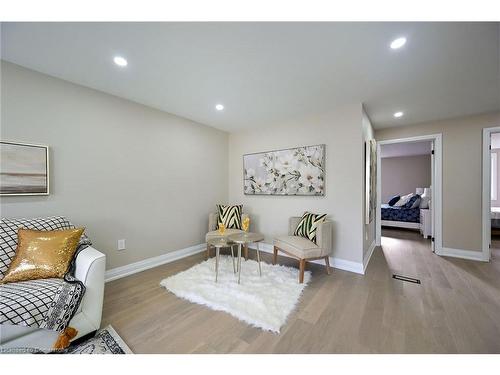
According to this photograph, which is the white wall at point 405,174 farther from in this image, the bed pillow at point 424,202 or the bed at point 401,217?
the bed at point 401,217

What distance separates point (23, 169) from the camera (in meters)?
1.83

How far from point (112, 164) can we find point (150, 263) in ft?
4.66

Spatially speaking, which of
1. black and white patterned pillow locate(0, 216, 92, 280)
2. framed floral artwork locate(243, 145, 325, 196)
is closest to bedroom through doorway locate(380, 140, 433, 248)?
framed floral artwork locate(243, 145, 325, 196)

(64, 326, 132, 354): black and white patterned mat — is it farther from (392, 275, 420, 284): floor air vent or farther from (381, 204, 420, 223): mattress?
(381, 204, 420, 223): mattress

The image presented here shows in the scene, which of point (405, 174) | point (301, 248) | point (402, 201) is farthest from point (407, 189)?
point (301, 248)

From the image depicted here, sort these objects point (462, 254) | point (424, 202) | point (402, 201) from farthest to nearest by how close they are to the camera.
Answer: point (402, 201) → point (424, 202) → point (462, 254)

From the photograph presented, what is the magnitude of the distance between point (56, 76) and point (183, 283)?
2.56 metres

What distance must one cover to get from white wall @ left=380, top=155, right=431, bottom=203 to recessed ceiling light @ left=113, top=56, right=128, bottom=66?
8.01 meters

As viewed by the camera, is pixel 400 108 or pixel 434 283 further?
pixel 400 108

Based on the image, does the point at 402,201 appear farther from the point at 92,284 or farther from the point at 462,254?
the point at 92,284

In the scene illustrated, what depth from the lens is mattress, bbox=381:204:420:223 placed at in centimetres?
494

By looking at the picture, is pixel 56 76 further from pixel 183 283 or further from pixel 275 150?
pixel 275 150
